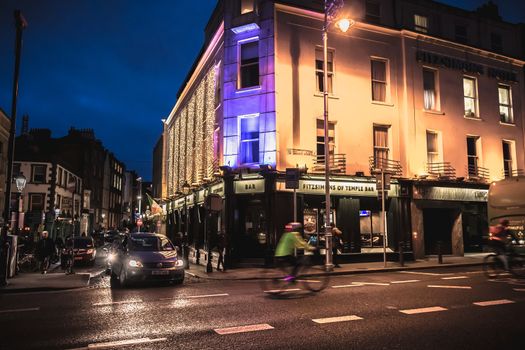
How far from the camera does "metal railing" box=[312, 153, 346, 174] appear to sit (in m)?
19.7

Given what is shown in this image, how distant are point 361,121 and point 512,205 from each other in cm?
775

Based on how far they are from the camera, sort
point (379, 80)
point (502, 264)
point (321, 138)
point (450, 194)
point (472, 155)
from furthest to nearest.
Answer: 1. point (472, 155)
2. point (450, 194)
3. point (379, 80)
4. point (321, 138)
5. point (502, 264)

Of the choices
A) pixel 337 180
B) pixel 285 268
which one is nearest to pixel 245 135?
pixel 337 180

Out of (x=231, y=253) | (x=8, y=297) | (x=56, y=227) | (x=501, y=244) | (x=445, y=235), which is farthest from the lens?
(x=56, y=227)

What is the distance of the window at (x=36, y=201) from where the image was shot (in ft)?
126

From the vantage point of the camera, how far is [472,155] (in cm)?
Result: 2461

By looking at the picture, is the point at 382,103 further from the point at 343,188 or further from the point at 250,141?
the point at 250,141

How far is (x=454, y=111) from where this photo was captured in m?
24.2

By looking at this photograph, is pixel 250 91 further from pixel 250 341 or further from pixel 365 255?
pixel 250 341

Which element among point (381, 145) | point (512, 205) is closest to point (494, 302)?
point (512, 205)

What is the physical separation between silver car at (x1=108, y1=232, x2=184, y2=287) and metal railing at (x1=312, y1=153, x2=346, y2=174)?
8.29 meters

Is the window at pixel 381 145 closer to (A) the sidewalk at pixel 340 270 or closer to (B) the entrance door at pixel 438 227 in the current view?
(B) the entrance door at pixel 438 227

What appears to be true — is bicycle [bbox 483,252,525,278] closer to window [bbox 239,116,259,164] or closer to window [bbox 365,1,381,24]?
window [bbox 239,116,259,164]

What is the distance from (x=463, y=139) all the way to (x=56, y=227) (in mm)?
36834
